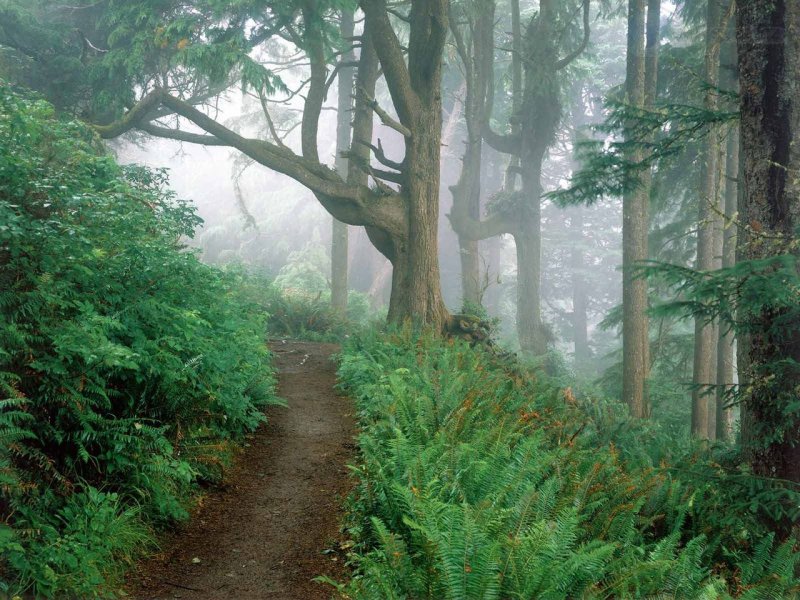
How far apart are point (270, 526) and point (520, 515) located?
2.41m

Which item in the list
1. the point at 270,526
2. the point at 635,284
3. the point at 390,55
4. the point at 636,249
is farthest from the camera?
the point at 636,249

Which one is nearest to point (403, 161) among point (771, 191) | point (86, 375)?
point (771, 191)

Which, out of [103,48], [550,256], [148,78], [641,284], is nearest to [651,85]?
[641,284]

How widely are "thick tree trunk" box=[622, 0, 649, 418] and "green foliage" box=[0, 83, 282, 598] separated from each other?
1001 centimetres

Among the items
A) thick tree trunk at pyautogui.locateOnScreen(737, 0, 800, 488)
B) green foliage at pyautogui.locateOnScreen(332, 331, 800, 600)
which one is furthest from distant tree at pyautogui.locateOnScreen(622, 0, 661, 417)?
thick tree trunk at pyautogui.locateOnScreen(737, 0, 800, 488)

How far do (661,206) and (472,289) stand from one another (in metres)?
6.56

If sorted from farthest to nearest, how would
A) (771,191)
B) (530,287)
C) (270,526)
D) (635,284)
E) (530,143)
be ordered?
(530,143) → (530,287) → (635,284) → (771,191) → (270,526)

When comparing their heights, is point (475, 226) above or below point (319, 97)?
below

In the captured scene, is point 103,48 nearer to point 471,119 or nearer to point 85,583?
point 471,119

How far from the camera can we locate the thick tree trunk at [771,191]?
252 inches

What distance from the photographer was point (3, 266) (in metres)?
5.18

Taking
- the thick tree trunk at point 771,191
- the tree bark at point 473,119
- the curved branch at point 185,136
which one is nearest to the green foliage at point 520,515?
the thick tree trunk at point 771,191

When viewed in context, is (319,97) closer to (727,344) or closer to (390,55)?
(390,55)

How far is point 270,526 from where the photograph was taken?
5883mm
